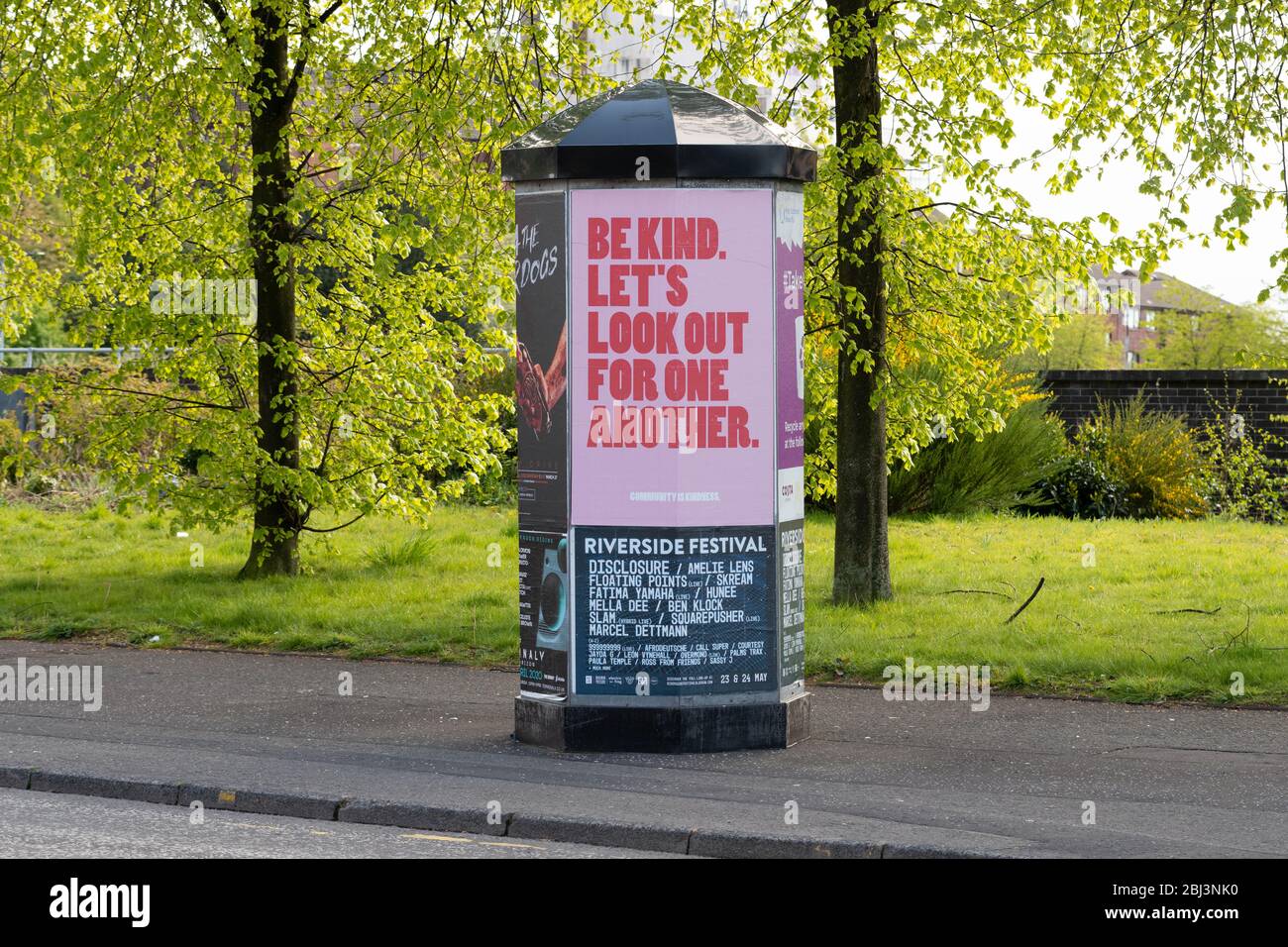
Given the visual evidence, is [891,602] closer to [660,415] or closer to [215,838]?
[660,415]

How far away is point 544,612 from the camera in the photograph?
8141 millimetres

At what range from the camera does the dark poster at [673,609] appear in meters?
7.95

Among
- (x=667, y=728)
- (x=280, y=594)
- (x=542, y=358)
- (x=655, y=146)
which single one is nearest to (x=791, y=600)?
(x=667, y=728)

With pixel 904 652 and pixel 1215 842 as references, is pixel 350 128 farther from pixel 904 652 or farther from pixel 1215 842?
pixel 1215 842

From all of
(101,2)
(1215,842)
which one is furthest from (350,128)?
(1215,842)

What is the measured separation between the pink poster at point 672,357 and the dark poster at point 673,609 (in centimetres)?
12

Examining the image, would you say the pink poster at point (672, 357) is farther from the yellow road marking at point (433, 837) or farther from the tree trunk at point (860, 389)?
the tree trunk at point (860, 389)

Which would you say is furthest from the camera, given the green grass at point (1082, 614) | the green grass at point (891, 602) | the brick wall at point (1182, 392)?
the brick wall at point (1182, 392)

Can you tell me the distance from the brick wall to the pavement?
1312 cm

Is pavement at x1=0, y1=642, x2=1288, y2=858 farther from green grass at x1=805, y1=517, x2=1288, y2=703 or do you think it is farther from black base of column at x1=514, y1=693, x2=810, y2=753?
green grass at x1=805, y1=517, x2=1288, y2=703

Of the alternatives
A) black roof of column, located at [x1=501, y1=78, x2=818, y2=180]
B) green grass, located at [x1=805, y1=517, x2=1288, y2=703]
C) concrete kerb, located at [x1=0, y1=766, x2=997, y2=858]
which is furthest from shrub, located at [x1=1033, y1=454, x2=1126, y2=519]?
concrete kerb, located at [x1=0, y1=766, x2=997, y2=858]

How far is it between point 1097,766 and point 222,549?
1055cm

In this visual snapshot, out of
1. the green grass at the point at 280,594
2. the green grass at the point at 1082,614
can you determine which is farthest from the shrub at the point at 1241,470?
the green grass at the point at 280,594

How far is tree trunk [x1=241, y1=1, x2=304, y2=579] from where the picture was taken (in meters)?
12.8
